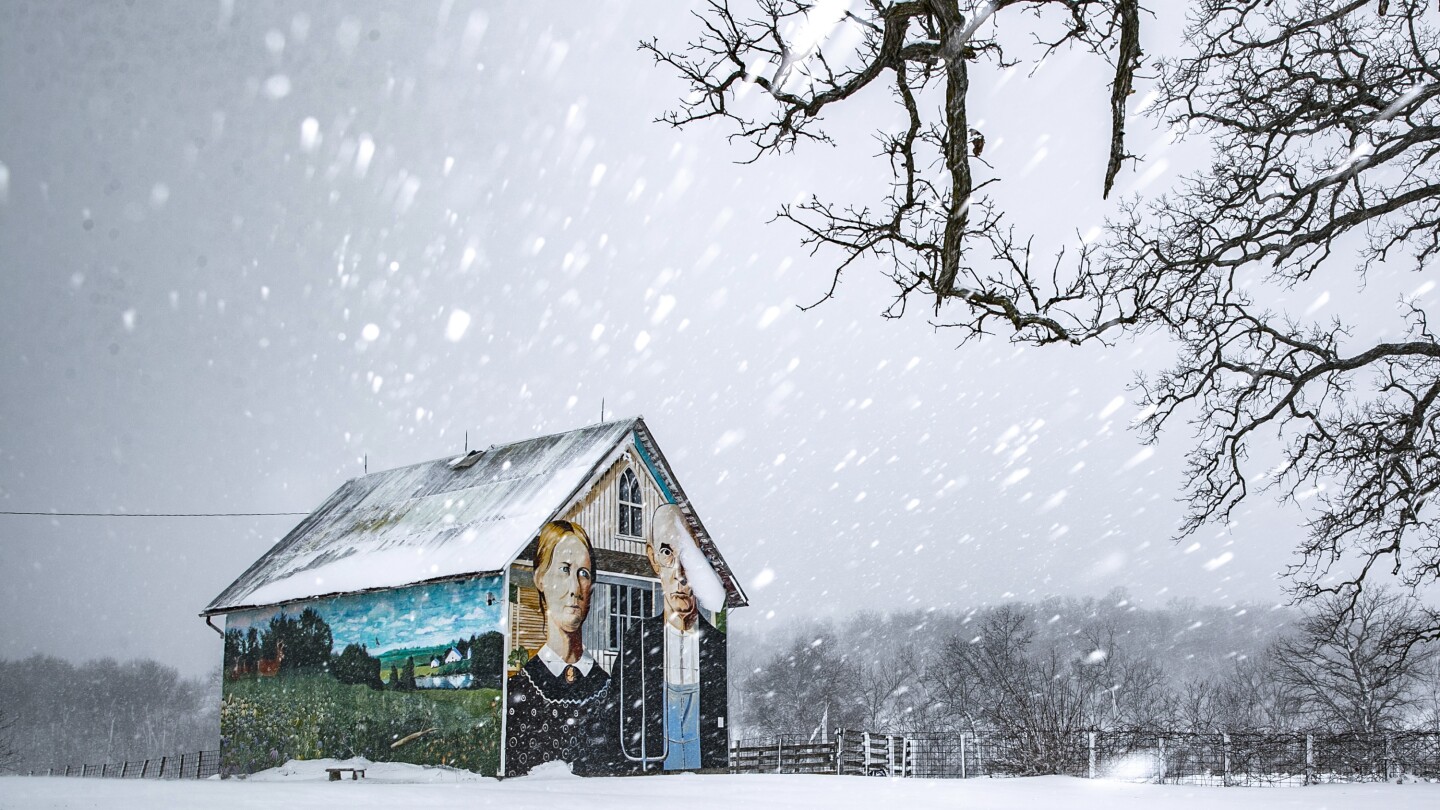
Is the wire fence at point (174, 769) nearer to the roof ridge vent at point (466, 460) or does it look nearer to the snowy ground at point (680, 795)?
the roof ridge vent at point (466, 460)

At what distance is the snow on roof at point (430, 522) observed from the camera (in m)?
20.2

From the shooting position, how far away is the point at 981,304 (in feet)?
22.1

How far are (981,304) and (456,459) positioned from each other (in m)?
21.0

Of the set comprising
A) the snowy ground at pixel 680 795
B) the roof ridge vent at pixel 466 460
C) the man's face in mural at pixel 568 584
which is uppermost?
the roof ridge vent at pixel 466 460

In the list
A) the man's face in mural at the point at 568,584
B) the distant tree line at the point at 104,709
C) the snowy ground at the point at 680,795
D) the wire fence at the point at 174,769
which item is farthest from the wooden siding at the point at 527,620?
Answer: the distant tree line at the point at 104,709

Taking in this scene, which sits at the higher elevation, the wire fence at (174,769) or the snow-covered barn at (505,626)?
the snow-covered barn at (505,626)

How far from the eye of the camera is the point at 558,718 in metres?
19.3

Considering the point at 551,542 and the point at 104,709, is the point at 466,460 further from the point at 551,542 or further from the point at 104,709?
the point at 104,709

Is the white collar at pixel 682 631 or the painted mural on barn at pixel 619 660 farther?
the white collar at pixel 682 631

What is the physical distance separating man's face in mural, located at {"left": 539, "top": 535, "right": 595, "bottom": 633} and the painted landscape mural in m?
1.12

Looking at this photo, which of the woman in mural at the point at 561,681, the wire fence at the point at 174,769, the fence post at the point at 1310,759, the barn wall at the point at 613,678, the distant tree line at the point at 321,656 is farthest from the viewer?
the wire fence at the point at 174,769

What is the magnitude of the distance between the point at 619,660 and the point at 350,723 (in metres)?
5.43

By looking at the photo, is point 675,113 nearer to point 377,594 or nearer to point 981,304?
point 981,304

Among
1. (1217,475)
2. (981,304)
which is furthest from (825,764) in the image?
(981,304)
